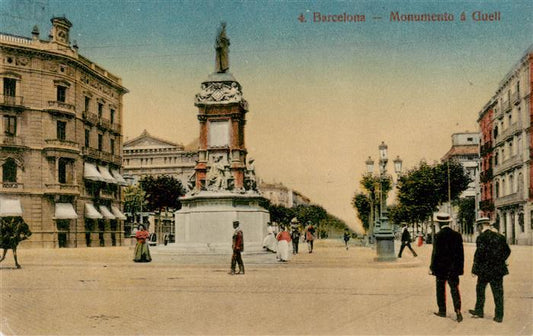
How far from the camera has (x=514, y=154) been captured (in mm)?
43031

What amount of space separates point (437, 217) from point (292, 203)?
166 meters

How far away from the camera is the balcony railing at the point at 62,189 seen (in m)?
43.2

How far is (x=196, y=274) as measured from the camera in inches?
695

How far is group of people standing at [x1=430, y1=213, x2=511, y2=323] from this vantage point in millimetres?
9344

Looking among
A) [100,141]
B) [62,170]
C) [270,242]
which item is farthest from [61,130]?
[270,242]

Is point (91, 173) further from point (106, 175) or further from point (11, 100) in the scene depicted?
point (11, 100)

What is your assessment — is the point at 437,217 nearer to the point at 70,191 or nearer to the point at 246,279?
the point at 246,279

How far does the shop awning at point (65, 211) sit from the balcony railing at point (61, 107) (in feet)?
23.3

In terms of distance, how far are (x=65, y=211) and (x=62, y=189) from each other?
5.60ft

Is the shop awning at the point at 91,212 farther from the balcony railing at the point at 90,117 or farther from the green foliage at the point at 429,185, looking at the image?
the green foliage at the point at 429,185

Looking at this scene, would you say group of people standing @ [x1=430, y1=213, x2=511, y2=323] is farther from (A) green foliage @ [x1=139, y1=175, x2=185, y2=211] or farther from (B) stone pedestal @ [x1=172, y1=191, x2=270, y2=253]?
(A) green foliage @ [x1=139, y1=175, x2=185, y2=211]

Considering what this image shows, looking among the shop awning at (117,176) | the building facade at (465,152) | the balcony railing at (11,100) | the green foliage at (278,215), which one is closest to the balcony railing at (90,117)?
the shop awning at (117,176)

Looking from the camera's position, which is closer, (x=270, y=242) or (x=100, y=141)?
(x=270, y=242)

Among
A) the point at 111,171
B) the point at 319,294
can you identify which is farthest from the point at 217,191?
the point at 111,171
